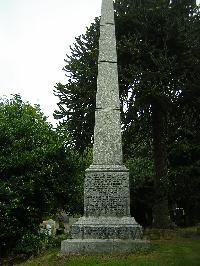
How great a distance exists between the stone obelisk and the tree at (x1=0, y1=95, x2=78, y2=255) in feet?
12.6

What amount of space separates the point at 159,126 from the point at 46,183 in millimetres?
7242

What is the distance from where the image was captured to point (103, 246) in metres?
13.4

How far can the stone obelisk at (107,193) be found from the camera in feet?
44.1

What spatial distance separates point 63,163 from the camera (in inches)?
792

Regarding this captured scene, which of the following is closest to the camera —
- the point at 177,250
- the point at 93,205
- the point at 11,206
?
the point at 177,250

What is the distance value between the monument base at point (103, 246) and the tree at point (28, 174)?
4038 mm

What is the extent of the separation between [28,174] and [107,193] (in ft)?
16.4

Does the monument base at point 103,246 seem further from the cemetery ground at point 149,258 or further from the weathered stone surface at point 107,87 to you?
the weathered stone surface at point 107,87

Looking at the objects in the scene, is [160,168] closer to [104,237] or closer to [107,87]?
[107,87]

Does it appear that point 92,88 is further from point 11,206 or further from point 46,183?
point 11,206

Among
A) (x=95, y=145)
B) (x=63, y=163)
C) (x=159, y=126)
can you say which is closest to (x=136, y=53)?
(x=159, y=126)

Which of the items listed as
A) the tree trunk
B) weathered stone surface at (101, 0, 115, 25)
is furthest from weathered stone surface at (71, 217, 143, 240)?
the tree trunk

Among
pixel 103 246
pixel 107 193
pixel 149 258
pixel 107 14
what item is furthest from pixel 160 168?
pixel 149 258

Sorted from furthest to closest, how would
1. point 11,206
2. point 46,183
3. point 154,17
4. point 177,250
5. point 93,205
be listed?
1. point 154,17
2. point 46,183
3. point 11,206
4. point 93,205
5. point 177,250
